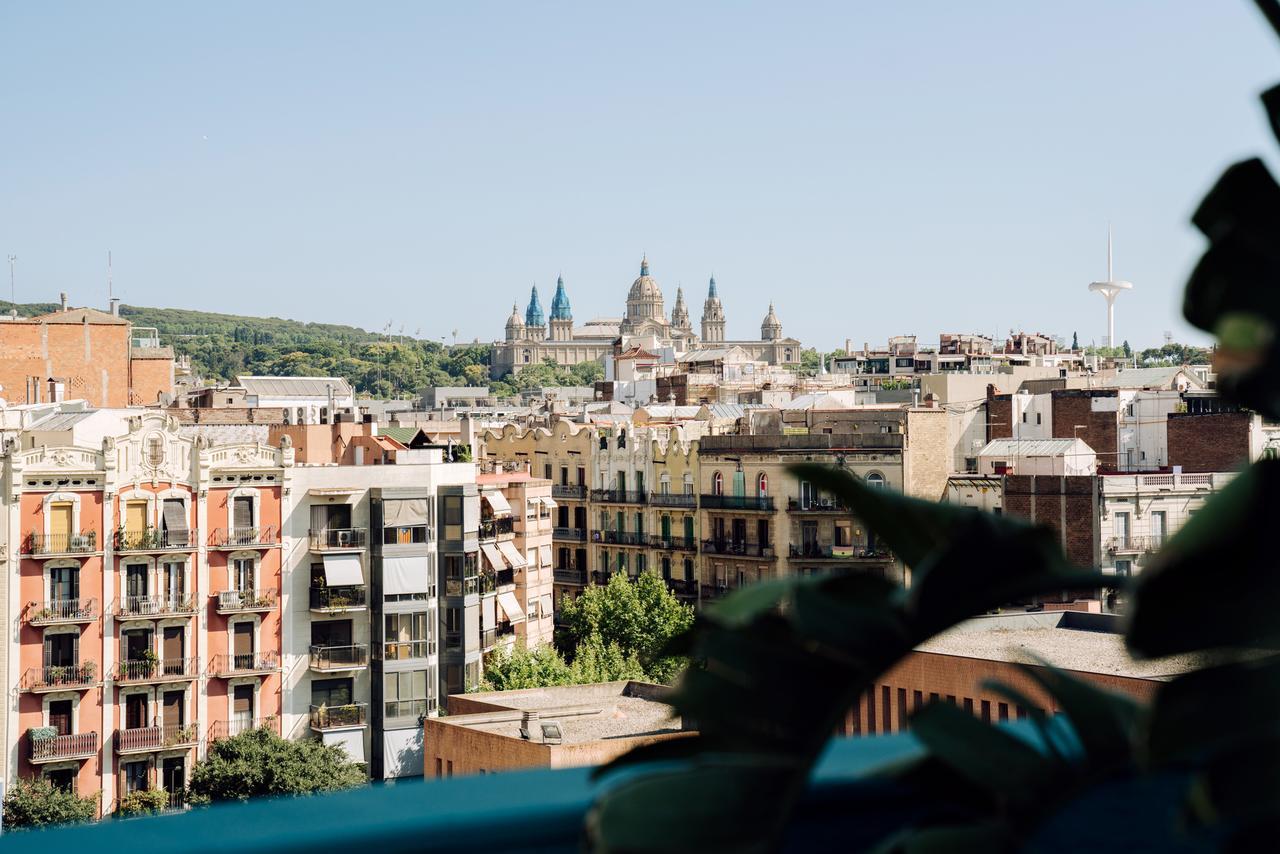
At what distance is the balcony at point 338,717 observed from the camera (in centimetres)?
2852

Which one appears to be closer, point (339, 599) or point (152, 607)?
point (152, 607)

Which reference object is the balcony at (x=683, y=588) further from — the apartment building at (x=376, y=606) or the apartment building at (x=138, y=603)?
the apartment building at (x=138, y=603)

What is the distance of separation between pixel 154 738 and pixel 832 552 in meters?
16.5

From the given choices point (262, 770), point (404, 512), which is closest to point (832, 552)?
point (404, 512)

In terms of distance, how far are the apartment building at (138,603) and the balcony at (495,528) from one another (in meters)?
5.27

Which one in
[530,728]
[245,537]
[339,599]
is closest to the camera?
[530,728]

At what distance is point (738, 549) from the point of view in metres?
37.5

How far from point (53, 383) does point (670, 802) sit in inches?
1868

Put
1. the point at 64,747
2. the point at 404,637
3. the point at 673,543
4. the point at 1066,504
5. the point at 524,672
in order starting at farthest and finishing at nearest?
the point at 673,543 → the point at 1066,504 → the point at 404,637 → the point at 524,672 → the point at 64,747

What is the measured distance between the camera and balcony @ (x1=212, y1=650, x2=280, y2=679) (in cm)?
2806

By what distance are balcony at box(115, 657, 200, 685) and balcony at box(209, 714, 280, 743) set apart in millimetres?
1143

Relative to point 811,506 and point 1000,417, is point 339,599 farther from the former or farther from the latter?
point 1000,417

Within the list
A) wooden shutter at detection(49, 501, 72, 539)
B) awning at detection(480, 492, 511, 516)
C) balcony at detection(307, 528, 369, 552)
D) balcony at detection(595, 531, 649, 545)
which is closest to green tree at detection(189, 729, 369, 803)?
balcony at detection(307, 528, 369, 552)

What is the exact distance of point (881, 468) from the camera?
120 feet
